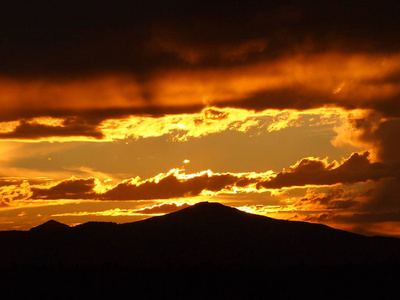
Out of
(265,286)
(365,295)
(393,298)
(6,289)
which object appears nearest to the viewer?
(393,298)

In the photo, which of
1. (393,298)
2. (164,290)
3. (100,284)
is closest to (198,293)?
(164,290)

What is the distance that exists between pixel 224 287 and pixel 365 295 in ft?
163

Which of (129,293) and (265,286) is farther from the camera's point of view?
(265,286)

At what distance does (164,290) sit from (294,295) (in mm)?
43203

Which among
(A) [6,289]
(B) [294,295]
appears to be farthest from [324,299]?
(A) [6,289]

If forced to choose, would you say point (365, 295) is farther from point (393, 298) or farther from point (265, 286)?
point (265, 286)

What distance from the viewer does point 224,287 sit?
194625 mm

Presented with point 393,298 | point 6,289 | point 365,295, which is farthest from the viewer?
point 6,289

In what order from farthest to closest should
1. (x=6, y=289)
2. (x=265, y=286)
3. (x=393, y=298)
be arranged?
→ (x=265, y=286) < (x=6, y=289) < (x=393, y=298)

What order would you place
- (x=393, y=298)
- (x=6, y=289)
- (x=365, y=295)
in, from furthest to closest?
(x=6, y=289)
(x=365, y=295)
(x=393, y=298)

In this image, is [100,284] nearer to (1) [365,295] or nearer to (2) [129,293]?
(2) [129,293]

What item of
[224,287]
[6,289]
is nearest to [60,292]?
[6,289]

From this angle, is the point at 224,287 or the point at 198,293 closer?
the point at 198,293

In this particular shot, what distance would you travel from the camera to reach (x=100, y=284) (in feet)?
652
